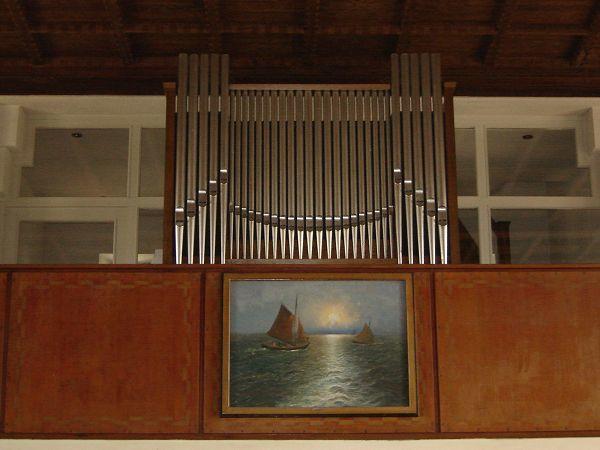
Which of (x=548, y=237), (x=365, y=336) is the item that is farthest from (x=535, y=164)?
(x=365, y=336)

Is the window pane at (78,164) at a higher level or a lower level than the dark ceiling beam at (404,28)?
lower

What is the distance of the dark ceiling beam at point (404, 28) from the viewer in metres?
6.48

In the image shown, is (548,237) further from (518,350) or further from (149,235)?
(149,235)

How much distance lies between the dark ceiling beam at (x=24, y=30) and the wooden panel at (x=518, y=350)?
13.1ft

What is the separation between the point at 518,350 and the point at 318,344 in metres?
1.44

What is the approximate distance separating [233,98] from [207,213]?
3.38 feet

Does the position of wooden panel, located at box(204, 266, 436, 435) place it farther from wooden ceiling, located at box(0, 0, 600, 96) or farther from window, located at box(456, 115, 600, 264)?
wooden ceiling, located at box(0, 0, 600, 96)

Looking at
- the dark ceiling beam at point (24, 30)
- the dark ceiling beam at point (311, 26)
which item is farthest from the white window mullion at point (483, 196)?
the dark ceiling beam at point (24, 30)

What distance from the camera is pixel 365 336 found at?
18.5 feet

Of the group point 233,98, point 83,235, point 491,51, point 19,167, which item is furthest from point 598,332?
point 19,167

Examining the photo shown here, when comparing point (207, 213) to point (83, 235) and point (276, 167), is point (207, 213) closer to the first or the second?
point (276, 167)

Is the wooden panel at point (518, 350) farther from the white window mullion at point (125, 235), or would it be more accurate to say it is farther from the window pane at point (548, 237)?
the white window mullion at point (125, 235)

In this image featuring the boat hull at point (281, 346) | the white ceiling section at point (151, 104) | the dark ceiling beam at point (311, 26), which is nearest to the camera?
the boat hull at point (281, 346)

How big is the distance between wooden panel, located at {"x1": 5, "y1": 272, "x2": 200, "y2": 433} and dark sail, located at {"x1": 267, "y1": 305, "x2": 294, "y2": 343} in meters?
0.57
